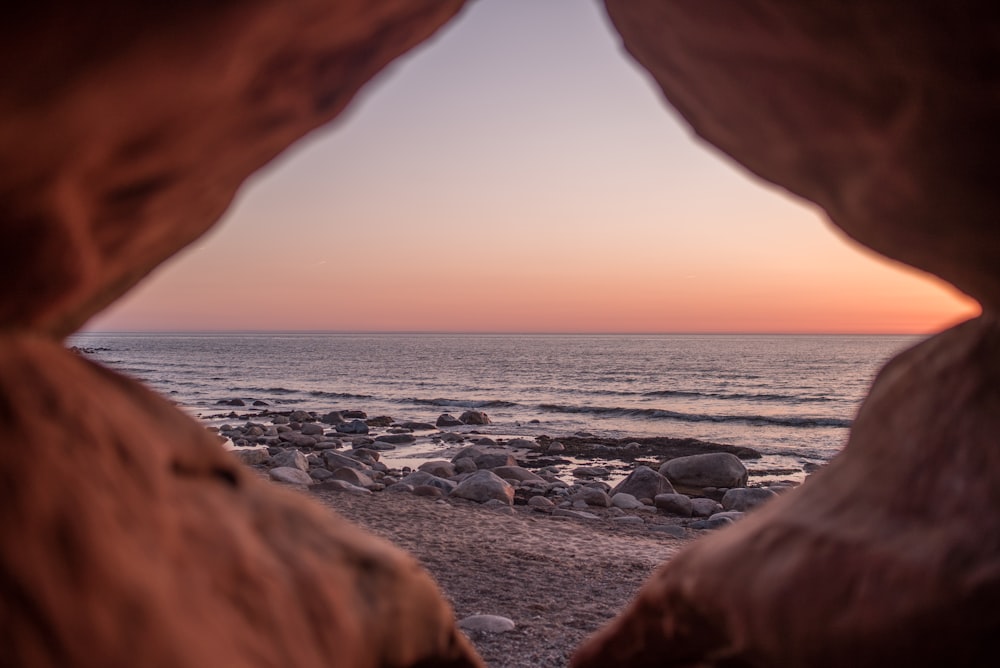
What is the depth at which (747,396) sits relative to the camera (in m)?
32.1

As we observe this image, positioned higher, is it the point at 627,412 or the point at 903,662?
the point at 903,662

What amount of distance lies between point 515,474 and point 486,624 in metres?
8.55

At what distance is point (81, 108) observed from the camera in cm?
151

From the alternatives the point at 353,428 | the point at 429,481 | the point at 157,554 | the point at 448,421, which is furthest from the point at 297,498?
the point at 448,421

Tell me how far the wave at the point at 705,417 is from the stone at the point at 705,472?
33.9 feet

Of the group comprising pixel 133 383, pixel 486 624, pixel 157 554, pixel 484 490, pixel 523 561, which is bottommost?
pixel 484 490

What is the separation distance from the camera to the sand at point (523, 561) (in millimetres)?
5629

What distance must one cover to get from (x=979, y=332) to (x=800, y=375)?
46.0 metres

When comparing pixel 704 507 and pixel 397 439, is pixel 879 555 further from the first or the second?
pixel 397 439

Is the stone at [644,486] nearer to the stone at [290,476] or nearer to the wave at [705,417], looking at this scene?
the stone at [290,476]

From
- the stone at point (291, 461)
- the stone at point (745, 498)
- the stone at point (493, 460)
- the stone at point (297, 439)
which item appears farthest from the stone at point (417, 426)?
the stone at point (745, 498)

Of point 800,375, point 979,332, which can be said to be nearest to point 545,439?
point 979,332

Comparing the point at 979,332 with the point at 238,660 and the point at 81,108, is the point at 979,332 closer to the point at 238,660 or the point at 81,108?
the point at 238,660

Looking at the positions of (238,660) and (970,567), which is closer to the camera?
(238,660)
